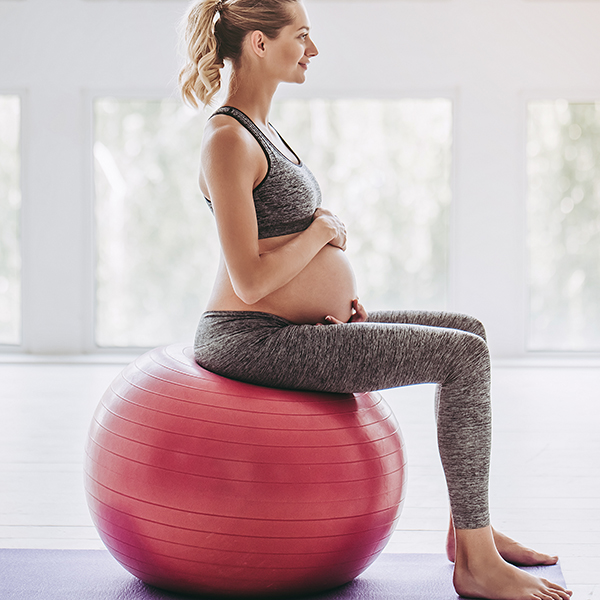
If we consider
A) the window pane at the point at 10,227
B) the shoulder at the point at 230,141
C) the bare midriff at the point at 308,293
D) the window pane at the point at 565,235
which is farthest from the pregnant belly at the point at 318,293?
the window pane at the point at 10,227

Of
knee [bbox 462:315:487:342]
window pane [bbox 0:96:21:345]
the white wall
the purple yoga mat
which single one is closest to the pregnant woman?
the purple yoga mat

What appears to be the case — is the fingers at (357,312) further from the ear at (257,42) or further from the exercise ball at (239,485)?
the ear at (257,42)

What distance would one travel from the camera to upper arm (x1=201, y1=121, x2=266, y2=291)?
129cm

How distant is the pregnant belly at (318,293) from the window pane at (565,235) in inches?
148

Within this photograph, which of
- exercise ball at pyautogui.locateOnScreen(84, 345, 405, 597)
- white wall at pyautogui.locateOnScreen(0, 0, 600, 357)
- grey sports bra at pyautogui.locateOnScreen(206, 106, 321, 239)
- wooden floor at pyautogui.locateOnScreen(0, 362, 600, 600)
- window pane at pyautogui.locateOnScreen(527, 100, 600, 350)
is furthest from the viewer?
window pane at pyautogui.locateOnScreen(527, 100, 600, 350)

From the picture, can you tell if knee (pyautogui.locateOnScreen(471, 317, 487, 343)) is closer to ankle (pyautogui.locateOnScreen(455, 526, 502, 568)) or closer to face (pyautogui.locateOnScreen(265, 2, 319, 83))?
ankle (pyautogui.locateOnScreen(455, 526, 502, 568))

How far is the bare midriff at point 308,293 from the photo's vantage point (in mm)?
1399

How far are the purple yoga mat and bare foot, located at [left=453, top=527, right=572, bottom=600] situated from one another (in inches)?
3.0


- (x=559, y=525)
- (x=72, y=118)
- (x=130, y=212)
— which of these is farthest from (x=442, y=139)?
(x=559, y=525)

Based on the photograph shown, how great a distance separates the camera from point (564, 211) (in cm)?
493

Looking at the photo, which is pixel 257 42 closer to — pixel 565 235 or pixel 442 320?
pixel 442 320

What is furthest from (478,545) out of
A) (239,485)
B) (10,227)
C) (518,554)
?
(10,227)

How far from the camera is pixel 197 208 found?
5012 mm

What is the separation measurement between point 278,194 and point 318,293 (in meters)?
0.22
